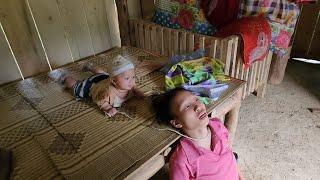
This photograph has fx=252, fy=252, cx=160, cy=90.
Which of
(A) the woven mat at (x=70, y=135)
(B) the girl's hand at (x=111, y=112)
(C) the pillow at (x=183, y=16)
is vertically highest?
(C) the pillow at (x=183, y=16)

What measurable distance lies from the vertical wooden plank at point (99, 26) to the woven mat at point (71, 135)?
0.68 meters

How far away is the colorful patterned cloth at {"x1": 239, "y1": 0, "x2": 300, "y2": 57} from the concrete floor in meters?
0.54

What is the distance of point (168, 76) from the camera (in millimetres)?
1349

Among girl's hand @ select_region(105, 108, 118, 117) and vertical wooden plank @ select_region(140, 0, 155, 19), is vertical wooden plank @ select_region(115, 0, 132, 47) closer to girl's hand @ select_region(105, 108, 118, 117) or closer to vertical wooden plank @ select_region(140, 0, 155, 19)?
vertical wooden plank @ select_region(140, 0, 155, 19)

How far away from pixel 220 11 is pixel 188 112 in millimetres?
1084

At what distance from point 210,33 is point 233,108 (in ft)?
2.23

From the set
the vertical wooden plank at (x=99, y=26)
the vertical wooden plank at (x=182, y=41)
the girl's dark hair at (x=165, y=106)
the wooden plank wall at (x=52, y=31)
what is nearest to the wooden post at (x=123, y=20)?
the vertical wooden plank at (x=99, y=26)

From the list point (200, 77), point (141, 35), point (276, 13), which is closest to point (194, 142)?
point (200, 77)

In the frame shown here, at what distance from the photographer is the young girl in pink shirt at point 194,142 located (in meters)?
0.99

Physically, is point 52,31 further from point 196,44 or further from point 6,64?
point 196,44

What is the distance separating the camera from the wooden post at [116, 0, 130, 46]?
6.26 ft

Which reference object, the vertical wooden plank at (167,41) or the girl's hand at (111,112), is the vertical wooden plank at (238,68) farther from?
the girl's hand at (111,112)

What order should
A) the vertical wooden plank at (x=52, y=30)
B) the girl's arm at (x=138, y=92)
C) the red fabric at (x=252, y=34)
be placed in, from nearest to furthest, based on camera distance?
1. the girl's arm at (x=138, y=92)
2. the red fabric at (x=252, y=34)
3. the vertical wooden plank at (x=52, y=30)

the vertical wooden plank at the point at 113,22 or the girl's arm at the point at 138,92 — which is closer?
the girl's arm at the point at 138,92
